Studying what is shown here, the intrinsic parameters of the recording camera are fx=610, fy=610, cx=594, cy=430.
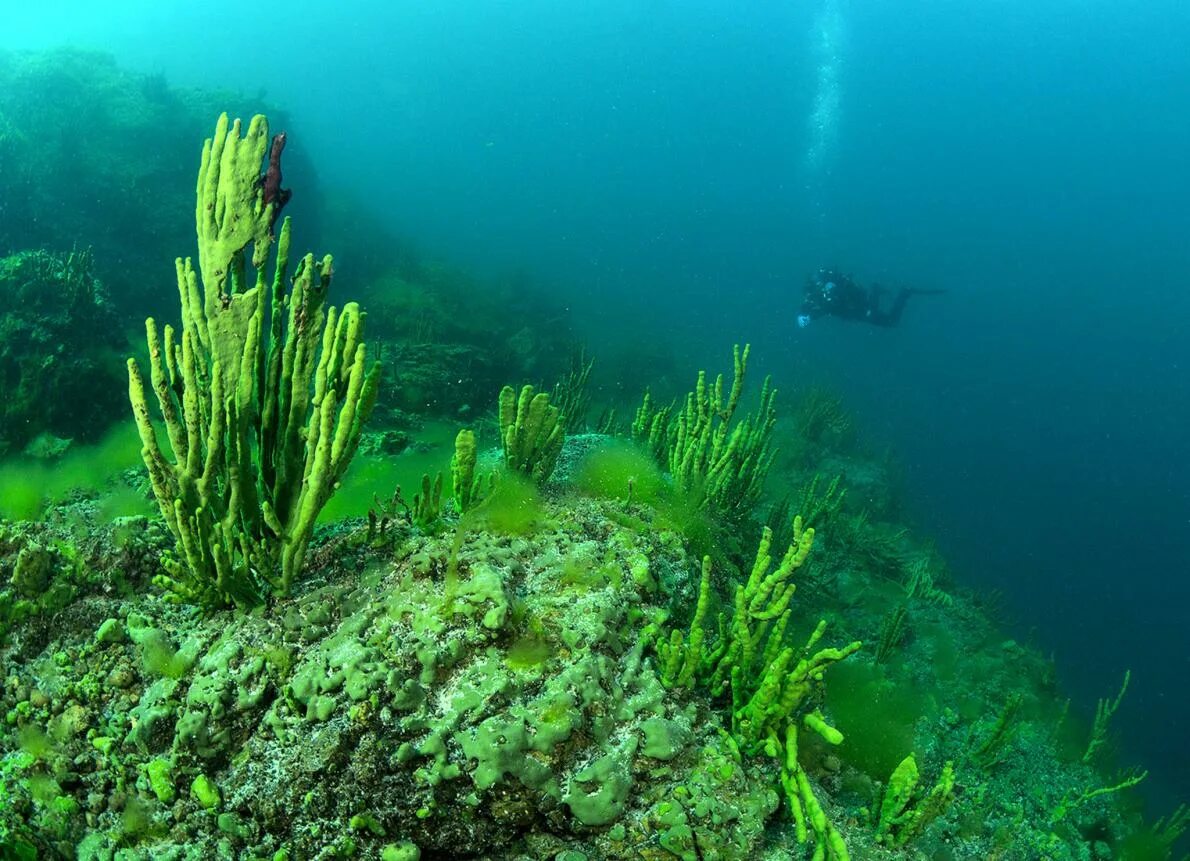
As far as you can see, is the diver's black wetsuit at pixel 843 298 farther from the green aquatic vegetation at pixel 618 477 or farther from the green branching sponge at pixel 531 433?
the green branching sponge at pixel 531 433

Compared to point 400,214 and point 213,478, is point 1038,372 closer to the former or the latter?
point 400,214

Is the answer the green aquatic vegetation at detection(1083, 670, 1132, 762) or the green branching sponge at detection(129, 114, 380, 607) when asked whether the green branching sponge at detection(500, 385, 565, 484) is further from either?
the green aquatic vegetation at detection(1083, 670, 1132, 762)

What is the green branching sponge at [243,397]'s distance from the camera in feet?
8.14

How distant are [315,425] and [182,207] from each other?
1812 centimetres

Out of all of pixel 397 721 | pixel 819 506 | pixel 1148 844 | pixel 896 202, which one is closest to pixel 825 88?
pixel 896 202

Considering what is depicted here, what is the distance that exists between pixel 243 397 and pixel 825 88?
581 ft

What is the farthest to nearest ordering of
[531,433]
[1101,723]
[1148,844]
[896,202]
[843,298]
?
1. [896,202]
2. [843,298]
3. [1101,723]
4. [1148,844]
5. [531,433]

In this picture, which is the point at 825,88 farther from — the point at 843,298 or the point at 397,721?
A: the point at 397,721

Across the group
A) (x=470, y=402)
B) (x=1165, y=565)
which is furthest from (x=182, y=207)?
(x=1165, y=565)

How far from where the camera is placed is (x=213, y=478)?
2600 millimetres

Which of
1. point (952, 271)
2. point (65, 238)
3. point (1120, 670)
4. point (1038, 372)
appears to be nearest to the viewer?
point (65, 238)

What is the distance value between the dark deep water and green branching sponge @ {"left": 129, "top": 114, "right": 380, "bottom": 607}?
16.7 m

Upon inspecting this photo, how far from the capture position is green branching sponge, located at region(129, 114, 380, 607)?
248 cm

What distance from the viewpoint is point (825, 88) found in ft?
486
